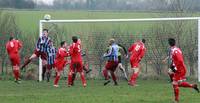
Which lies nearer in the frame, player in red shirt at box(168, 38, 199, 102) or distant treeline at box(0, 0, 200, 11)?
player in red shirt at box(168, 38, 199, 102)

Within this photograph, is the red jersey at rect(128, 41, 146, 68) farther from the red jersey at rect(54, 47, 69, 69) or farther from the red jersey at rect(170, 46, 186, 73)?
the red jersey at rect(170, 46, 186, 73)

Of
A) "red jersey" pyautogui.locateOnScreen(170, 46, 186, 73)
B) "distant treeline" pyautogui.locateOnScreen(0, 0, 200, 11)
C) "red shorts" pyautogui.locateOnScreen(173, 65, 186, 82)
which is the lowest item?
"red shorts" pyautogui.locateOnScreen(173, 65, 186, 82)

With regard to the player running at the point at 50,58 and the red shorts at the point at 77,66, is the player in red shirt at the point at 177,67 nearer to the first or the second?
the red shorts at the point at 77,66

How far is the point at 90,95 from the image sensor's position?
22.7m

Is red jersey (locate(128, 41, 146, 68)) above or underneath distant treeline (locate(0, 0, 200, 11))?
underneath

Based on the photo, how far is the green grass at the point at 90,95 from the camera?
68.1 feet

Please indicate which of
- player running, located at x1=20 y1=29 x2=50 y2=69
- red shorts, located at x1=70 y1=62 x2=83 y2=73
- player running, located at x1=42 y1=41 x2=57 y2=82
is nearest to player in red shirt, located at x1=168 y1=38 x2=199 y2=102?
red shorts, located at x1=70 y1=62 x2=83 y2=73

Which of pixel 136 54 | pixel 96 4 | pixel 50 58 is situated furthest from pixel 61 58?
pixel 96 4

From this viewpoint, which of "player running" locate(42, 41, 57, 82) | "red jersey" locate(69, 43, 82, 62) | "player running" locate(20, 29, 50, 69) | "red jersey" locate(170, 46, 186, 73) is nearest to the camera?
"red jersey" locate(170, 46, 186, 73)

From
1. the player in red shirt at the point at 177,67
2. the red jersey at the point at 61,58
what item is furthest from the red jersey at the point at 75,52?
the player in red shirt at the point at 177,67

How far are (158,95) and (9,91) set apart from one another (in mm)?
6139

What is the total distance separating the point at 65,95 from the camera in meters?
22.8

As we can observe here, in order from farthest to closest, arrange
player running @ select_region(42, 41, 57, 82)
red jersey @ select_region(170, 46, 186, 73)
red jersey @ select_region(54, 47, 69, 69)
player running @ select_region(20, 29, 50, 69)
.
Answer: player running @ select_region(42, 41, 57, 82) → player running @ select_region(20, 29, 50, 69) → red jersey @ select_region(54, 47, 69, 69) → red jersey @ select_region(170, 46, 186, 73)

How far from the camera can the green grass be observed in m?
20.8
